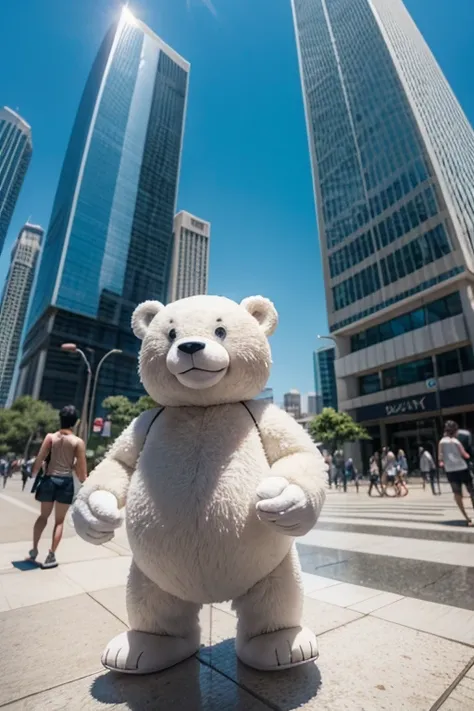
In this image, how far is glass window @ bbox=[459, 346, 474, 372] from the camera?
2434cm

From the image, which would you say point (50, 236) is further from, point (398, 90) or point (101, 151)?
point (398, 90)

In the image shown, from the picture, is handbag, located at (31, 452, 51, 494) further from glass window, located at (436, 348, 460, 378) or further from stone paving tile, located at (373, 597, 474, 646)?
glass window, located at (436, 348, 460, 378)

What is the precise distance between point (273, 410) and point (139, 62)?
11140 cm

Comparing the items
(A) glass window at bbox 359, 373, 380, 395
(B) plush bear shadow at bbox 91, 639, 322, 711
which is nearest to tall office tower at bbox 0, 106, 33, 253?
(A) glass window at bbox 359, 373, 380, 395

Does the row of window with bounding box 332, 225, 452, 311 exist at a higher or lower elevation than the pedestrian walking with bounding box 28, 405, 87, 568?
higher

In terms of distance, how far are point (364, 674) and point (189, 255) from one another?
354 feet

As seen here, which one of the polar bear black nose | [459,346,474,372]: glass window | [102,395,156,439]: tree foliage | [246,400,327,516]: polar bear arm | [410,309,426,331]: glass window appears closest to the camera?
[246,400,327,516]: polar bear arm

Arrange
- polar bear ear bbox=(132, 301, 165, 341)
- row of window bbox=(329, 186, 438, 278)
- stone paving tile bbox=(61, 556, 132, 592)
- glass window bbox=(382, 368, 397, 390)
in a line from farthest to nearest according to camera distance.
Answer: glass window bbox=(382, 368, 397, 390)
row of window bbox=(329, 186, 438, 278)
stone paving tile bbox=(61, 556, 132, 592)
polar bear ear bbox=(132, 301, 165, 341)

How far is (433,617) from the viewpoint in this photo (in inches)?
76.7

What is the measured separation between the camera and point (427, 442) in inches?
1075

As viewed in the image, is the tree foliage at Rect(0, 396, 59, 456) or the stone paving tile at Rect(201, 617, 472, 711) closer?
the stone paving tile at Rect(201, 617, 472, 711)

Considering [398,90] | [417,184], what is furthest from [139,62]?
[417,184]

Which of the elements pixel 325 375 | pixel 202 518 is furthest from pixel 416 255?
pixel 325 375

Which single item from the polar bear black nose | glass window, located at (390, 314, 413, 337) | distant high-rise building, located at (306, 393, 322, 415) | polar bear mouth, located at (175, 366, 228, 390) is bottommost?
polar bear mouth, located at (175, 366, 228, 390)
